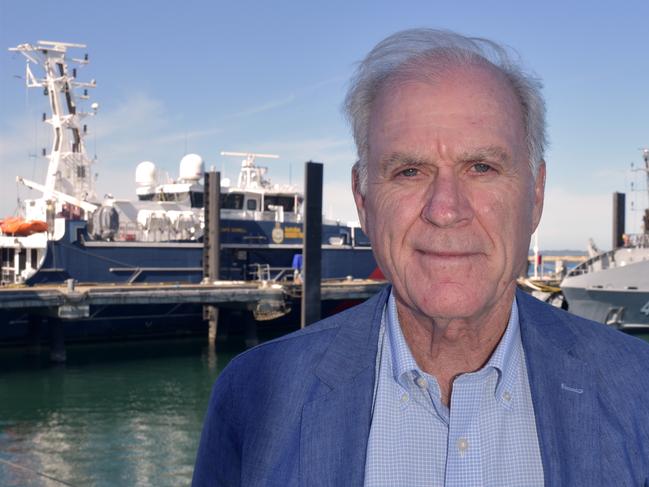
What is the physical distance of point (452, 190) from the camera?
1474mm

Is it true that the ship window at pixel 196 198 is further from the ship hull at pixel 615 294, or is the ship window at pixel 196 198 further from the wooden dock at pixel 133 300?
the ship hull at pixel 615 294

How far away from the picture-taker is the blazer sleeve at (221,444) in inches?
63.3

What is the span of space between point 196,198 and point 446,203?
26372 mm

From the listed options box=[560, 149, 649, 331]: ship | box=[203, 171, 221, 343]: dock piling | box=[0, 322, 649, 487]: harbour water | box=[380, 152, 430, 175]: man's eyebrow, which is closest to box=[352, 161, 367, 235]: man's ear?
box=[380, 152, 430, 175]: man's eyebrow

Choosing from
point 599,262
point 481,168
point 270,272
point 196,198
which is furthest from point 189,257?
point 481,168

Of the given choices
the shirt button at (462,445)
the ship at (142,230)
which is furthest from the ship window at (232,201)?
the shirt button at (462,445)

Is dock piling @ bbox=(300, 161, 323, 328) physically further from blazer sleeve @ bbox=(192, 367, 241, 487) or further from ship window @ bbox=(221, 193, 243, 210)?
blazer sleeve @ bbox=(192, 367, 241, 487)

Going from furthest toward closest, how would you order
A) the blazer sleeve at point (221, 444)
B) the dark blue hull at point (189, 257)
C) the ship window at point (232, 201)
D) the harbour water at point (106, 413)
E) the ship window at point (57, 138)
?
the ship window at point (232, 201) → the ship window at point (57, 138) → the dark blue hull at point (189, 257) → the harbour water at point (106, 413) → the blazer sleeve at point (221, 444)

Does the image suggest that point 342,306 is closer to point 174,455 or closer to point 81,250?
point 81,250

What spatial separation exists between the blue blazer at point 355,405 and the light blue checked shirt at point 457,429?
41 millimetres

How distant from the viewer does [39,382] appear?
16.7 meters

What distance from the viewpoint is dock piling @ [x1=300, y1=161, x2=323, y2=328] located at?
18125mm

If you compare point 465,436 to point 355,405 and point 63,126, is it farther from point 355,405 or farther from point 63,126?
point 63,126

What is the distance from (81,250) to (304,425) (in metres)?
22.6
